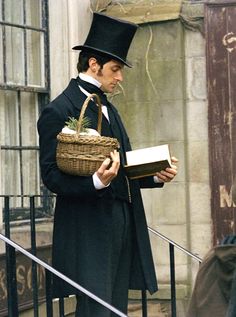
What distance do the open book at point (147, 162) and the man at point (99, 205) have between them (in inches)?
2.3

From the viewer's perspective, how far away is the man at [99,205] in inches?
199

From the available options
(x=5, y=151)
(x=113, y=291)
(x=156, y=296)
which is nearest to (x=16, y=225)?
(x=5, y=151)

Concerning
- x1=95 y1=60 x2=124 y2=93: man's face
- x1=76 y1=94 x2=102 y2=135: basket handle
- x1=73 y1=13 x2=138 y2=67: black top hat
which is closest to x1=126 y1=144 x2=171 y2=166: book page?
x1=76 y1=94 x2=102 y2=135: basket handle

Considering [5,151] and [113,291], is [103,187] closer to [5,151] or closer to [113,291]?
[113,291]

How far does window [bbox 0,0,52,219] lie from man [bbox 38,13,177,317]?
1958 mm

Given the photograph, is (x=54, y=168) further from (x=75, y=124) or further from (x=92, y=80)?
(x=92, y=80)

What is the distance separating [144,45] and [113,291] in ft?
10.5

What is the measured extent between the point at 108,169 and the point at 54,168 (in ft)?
1.00

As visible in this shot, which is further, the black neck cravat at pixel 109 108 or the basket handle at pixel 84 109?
the black neck cravat at pixel 109 108

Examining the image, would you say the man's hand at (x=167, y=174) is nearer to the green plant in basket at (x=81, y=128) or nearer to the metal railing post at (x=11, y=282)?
the green plant in basket at (x=81, y=128)

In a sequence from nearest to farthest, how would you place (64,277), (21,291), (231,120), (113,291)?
(64,277) < (113,291) < (21,291) < (231,120)

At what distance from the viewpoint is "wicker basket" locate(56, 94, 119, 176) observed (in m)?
4.87

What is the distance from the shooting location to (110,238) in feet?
16.7

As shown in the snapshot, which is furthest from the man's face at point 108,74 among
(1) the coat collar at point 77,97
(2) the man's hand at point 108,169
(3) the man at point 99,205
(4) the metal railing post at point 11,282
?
(4) the metal railing post at point 11,282
